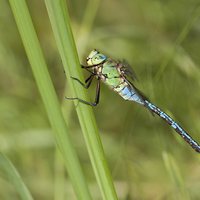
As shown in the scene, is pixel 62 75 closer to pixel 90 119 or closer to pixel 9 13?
pixel 9 13

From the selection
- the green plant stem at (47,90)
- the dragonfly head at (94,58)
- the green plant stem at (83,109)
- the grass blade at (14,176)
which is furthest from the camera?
the dragonfly head at (94,58)

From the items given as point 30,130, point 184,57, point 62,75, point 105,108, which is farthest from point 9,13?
point 184,57

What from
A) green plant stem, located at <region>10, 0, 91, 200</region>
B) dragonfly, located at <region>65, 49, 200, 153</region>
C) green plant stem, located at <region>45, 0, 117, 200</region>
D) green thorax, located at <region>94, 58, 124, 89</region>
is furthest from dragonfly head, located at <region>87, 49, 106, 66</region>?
green plant stem, located at <region>10, 0, 91, 200</region>

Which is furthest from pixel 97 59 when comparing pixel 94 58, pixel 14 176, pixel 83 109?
pixel 14 176

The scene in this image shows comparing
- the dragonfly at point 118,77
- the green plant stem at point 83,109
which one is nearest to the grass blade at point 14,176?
the green plant stem at point 83,109

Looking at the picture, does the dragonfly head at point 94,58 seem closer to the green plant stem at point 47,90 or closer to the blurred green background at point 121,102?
the blurred green background at point 121,102

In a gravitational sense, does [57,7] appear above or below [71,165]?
above

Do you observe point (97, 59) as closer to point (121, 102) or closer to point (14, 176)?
point (14, 176)

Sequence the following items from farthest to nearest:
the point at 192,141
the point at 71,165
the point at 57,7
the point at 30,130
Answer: the point at 30,130, the point at 192,141, the point at 71,165, the point at 57,7
